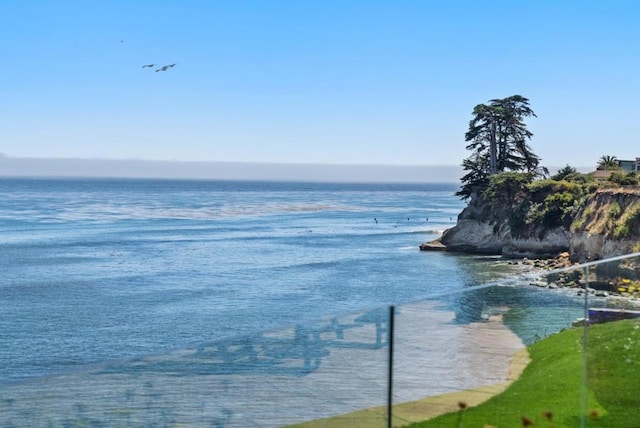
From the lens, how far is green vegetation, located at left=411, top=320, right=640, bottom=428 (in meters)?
5.54

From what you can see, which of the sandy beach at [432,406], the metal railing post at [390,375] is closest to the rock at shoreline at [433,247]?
the sandy beach at [432,406]

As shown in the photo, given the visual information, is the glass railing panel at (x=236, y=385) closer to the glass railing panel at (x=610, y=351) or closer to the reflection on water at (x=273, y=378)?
the reflection on water at (x=273, y=378)

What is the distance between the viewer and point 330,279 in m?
49.8

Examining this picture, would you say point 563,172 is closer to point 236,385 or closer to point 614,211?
point 614,211

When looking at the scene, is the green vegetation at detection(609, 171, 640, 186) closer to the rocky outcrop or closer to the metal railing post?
the rocky outcrop

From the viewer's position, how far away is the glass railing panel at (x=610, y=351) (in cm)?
586

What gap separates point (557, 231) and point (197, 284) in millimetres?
29396

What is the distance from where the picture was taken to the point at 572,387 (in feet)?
19.3

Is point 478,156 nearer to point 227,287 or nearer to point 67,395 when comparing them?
point 227,287

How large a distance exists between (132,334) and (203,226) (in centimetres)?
6681

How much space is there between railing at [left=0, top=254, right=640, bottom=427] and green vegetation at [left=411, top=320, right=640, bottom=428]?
0.06 metres

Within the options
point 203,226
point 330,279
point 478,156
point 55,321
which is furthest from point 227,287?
point 203,226

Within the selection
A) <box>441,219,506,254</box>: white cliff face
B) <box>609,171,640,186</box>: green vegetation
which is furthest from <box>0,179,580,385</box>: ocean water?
<box>609,171,640,186</box>: green vegetation

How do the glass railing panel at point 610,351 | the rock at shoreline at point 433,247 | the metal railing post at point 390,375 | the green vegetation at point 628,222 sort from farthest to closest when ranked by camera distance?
the rock at shoreline at point 433,247 → the green vegetation at point 628,222 → the glass railing panel at point 610,351 → the metal railing post at point 390,375
